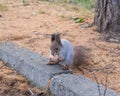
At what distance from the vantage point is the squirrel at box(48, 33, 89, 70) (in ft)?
15.3

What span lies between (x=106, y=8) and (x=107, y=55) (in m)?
1.25

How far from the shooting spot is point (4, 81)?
496 cm

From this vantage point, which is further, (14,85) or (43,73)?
(14,85)

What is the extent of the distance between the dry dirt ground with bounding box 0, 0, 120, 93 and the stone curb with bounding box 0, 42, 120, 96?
319 mm

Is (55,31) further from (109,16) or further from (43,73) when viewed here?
(43,73)

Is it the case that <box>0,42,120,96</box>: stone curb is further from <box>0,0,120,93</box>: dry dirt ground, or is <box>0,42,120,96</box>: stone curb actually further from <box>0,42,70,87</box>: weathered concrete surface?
<box>0,0,120,93</box>: dry dirt ground

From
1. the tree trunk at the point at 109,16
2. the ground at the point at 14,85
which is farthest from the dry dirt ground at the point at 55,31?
the ground at the point at 14,85

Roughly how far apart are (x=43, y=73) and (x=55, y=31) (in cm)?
217

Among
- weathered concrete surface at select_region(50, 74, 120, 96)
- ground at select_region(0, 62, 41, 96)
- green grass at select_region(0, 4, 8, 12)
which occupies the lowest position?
ground at select_region(0, 62, 41, 96)

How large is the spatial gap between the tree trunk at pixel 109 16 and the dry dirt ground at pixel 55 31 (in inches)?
7.7

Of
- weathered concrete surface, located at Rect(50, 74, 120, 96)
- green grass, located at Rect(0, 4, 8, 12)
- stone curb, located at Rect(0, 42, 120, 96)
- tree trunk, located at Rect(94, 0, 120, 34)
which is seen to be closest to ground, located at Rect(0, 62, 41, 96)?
stone curb, located at Rect(0, 42, 120, 96)

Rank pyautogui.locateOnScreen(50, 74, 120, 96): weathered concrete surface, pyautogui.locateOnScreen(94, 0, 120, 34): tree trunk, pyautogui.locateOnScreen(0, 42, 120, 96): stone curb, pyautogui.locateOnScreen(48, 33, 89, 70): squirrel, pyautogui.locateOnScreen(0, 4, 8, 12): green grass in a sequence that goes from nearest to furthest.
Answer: pyautogui.locateOnScreen(50, 74, 120, 96): weathered concrete surface → pyautogui.locateOnScreen(0, 42, 120, 96): stone curb → pyautogui.locateOnScreen(48, 33, 89, 70): squirrel → pyautogui.locateOnScreen(94, 0, 120, 34): tree trunk → pyautogui.locateOnScreen(0, 4, 8, 12): green grass

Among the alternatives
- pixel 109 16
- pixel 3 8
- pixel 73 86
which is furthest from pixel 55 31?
pixel 73 86

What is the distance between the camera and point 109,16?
21.5ft
